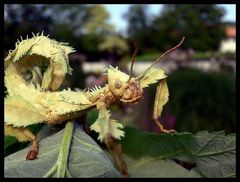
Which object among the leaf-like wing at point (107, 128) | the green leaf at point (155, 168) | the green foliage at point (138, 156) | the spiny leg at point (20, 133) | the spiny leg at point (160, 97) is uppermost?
the spiny leg at point (160, 97)

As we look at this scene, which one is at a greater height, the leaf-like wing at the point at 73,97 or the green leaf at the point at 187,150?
the leaf-like wing at the point at 73,97

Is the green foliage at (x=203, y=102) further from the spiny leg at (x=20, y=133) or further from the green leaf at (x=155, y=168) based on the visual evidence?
the spiny leg at (x=20, y=133)

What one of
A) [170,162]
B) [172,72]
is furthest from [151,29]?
[170,162]

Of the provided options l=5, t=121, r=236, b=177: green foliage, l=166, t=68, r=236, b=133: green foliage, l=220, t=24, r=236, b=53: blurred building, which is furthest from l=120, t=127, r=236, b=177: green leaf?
l=166, t=68, r=236, b=133: green foliage

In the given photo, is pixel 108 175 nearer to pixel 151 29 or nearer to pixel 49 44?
pixel 49 44

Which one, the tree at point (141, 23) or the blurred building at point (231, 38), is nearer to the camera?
the blurred building at point (231, 38)

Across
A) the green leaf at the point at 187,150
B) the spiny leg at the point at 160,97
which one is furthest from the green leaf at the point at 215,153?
the spiny leg at the point at 160,97
